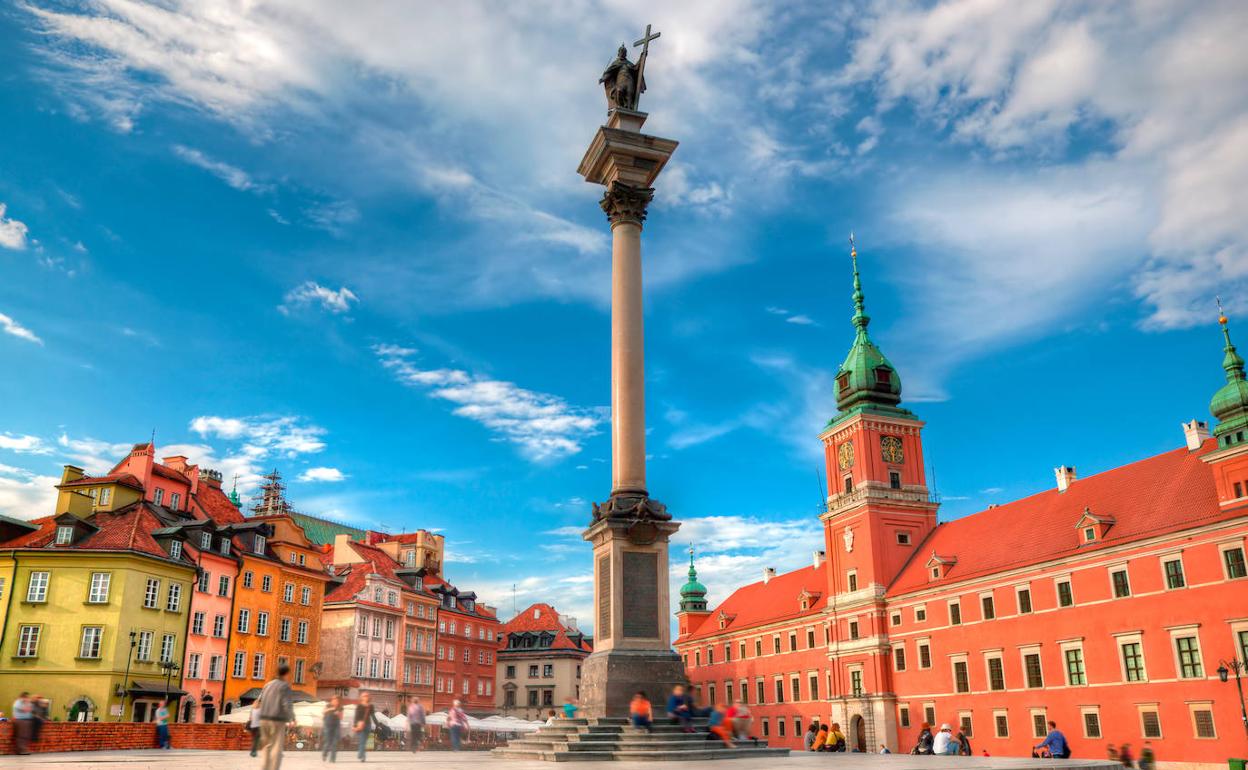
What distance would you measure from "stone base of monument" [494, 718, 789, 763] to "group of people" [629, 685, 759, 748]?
139mm

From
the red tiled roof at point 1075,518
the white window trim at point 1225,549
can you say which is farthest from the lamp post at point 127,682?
the white window trim at point 1225,549

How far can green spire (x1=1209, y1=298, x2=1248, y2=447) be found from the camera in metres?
45.6

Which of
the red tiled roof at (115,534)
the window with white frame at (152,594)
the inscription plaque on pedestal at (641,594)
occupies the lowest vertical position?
the inscription plaque on pedestal at (641,594)

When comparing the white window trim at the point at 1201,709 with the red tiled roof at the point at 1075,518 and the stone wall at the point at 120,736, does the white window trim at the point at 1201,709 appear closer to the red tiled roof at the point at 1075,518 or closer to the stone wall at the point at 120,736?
the red tiled roof at the point at 1075,518

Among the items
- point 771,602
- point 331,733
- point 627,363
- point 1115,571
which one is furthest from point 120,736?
point 771,602

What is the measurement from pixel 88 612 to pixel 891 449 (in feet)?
184

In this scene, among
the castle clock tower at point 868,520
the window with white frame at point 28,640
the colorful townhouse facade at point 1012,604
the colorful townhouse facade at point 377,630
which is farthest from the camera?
the castle clock tower at point 868,520

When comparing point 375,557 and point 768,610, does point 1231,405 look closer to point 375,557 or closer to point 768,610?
point 768,610

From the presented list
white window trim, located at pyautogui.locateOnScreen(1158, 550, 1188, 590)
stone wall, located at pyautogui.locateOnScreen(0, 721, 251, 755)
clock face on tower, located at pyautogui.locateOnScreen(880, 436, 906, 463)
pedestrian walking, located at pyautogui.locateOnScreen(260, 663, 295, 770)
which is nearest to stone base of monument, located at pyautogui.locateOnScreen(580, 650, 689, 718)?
pedestrian walking, located at pyautogui.locateOnScreen(260, 663, 295, 770)

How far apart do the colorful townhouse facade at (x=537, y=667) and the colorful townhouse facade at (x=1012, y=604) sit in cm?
1645

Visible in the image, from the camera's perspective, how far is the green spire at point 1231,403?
45562mm

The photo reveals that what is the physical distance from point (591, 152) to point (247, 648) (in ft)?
129

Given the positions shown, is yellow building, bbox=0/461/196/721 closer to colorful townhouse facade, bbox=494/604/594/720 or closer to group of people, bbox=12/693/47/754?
group of people, bbox=12/693/47/754

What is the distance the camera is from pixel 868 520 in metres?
71.6
